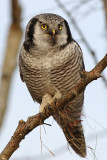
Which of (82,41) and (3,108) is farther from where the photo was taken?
(82,41)

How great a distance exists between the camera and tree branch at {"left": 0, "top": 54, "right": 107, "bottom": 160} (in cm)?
287

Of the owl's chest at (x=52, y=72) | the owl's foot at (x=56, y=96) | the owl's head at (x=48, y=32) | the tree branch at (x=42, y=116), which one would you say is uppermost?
the owl's head at (x=48, y=32)

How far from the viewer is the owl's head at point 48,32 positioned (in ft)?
13.6

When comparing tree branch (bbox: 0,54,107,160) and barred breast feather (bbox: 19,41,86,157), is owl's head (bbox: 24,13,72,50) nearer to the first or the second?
barred breast feather (bbox: 19,41,86,157)

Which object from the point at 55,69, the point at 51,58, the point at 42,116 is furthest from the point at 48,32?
the point at 42,116

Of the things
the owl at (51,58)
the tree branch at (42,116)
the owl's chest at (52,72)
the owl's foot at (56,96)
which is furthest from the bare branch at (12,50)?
the tree branch at (42,116)

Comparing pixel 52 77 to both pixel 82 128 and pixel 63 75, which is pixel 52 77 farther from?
pixel 82 128

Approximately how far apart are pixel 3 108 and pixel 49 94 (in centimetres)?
79

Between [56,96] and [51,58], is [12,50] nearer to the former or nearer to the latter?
[51,58]

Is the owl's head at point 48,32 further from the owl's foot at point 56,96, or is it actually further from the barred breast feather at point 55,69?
the owl's foot at point 56,96

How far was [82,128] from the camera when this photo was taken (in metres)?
4.74

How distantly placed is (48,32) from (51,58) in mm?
373

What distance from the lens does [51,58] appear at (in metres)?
4.07

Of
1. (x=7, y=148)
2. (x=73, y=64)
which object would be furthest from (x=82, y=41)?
(x=7, y=148)
